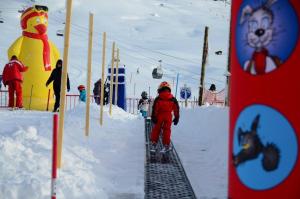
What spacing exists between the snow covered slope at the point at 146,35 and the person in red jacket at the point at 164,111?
24626mm

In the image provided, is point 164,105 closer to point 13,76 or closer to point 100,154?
point 100,154

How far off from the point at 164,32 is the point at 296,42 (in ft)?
200

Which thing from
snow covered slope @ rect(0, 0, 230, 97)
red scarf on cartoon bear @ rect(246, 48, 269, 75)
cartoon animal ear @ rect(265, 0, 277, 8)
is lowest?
red scarf on cartoon bear @ rect(246, 48, 269, 75)

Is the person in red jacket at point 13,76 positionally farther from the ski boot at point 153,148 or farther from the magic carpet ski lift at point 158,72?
the magic carpet ski lift at point 158,72

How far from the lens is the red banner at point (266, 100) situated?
10.9 feet

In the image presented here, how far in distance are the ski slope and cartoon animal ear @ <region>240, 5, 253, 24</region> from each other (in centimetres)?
261

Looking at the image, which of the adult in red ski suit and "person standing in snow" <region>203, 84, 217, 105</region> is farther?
"person standing in snow" <region>203, 84, 217, 105</region>

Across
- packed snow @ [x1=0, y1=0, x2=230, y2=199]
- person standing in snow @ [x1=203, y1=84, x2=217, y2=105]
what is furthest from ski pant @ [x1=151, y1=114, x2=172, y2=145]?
person standing in snow @ [x1=203, y1=84, x2=217, y2=105]

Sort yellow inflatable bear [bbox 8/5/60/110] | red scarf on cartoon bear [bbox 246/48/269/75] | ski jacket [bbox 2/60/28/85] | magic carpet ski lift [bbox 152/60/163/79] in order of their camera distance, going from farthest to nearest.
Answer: magic carpet ski lift [bbox 152/60/163/79], yellow inflatable bear [bbox 8/5/60/110], ski jacket [bbox 2/60/28/85], red scarf on cartoon bear [bbox 246/48/269/75]

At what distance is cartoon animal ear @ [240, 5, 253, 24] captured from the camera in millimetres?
3543

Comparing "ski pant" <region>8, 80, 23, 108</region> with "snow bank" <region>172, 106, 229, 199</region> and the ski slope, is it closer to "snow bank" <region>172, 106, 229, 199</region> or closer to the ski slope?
the ski slope

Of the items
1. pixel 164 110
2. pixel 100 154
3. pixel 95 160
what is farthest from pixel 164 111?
pixel 95 160

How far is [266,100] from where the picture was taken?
3.37m

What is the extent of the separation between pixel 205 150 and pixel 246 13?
6.45 m
